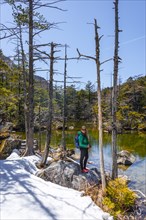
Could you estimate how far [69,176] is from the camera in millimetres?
8789

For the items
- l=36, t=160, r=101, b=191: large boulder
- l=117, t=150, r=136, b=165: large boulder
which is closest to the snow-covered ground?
l=36, t=160, r=101, b=191: large boulder

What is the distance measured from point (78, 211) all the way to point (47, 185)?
2094 mm

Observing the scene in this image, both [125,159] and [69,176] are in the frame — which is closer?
[69,176]

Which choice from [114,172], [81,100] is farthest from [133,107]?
[114,172]

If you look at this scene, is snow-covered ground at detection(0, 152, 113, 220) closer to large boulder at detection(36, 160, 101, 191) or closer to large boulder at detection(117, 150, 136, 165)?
large boulder at detection(36, 160, 101, 191)

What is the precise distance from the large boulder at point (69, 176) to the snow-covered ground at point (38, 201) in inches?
11.9

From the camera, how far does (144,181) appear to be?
A: 15406 millimetres

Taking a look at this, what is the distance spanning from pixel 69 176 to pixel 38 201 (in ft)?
7.68

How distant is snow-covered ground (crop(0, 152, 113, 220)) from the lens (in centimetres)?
586

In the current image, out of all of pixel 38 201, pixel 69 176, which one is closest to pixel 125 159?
pixel 69 176

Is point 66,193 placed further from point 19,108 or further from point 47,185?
point 19,108

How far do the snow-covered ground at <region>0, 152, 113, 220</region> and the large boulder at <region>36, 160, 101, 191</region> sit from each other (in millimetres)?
303

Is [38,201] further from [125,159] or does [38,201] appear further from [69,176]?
[125,159]

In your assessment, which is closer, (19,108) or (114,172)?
(114,172)
